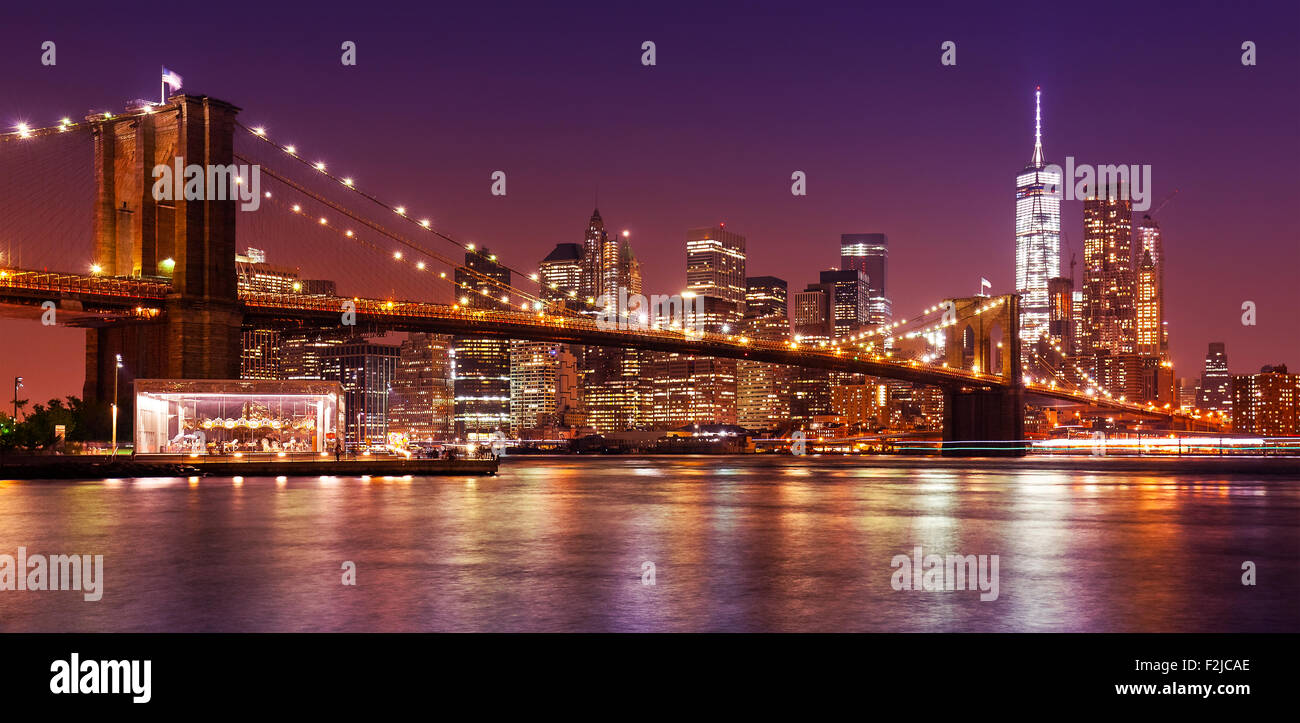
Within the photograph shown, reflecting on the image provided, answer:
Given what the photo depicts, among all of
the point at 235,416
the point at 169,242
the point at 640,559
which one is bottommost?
the point at 640,559

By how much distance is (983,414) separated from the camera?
112438 millimetres

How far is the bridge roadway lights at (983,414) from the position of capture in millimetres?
109438

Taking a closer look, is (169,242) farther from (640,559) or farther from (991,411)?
(991,411)

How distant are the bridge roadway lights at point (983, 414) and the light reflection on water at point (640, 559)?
7483cm

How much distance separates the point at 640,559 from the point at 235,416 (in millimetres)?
41607

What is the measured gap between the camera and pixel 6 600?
13414 millimetres
